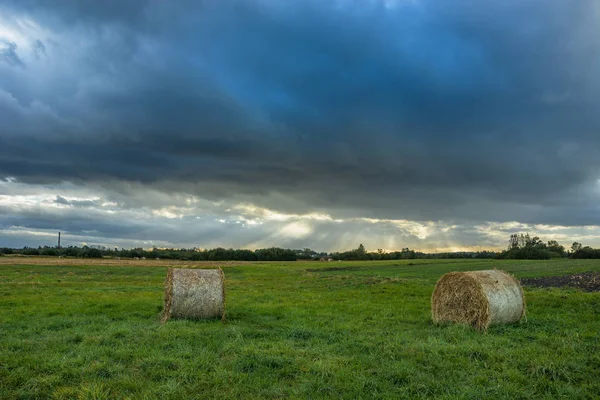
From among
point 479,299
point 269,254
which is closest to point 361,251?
point 269,254

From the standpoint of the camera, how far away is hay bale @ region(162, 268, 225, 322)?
49.4ft

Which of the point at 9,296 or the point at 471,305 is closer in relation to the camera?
the point at 471,305

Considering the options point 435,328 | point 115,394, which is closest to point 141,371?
point 115,394

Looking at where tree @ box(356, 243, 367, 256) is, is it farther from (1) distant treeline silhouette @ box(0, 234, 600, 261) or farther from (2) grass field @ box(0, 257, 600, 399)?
(2) grass field @ box(0, 257, 600, 399)

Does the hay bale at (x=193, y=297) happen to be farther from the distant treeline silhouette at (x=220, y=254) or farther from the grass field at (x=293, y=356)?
the distant treeline silhouette at (x=220, y=254)

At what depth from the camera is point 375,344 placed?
37.5 ft

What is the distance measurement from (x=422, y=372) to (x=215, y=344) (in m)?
5.39

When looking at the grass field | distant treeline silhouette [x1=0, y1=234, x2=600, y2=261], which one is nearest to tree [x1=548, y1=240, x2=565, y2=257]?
distant treeline silhouette [x1=0, y1=234, x2=600, y2=261]

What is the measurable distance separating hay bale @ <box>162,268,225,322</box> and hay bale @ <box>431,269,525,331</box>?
8.11 metres

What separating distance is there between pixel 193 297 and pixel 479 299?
1002cm

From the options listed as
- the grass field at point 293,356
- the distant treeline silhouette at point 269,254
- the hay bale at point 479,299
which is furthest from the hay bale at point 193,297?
the distant treeline silhouette at point 269,254

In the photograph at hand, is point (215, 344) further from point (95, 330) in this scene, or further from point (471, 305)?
point (471, 305)

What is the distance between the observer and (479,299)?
1405cm

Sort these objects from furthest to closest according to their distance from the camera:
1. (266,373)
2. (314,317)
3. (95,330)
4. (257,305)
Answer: (257,305)
(314,317)
(95,330)
(266,373)
